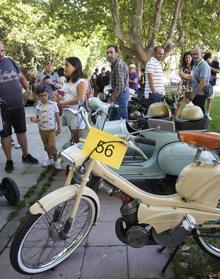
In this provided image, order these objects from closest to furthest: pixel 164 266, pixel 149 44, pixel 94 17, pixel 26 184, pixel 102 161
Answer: pixel 102 161 < pixel 164 266 < pixel 26 184 < pixel 149 44 < pixel 94 17

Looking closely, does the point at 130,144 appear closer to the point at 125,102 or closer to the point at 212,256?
the point at 212,256

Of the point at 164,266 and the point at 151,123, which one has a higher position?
the point at 151,123

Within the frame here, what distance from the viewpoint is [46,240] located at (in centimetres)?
314

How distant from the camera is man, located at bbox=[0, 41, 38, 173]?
5.31 meters

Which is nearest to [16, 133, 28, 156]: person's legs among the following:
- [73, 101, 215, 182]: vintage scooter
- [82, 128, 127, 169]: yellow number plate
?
[73, 101, 215, 182]: vintage scooter

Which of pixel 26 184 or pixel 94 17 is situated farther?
pixel 94 17

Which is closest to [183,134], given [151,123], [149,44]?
[151,123]

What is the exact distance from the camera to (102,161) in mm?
2742

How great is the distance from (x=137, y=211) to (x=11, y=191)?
6.42 feet

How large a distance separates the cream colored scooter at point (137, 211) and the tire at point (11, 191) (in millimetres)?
1286

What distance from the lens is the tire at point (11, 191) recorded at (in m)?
4.27

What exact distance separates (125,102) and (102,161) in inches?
148

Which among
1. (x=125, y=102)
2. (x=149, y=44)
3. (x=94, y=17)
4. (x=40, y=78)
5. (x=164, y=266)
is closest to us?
(x=164, y=266)

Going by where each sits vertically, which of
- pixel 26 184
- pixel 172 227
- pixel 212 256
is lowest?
pixel 26 184
